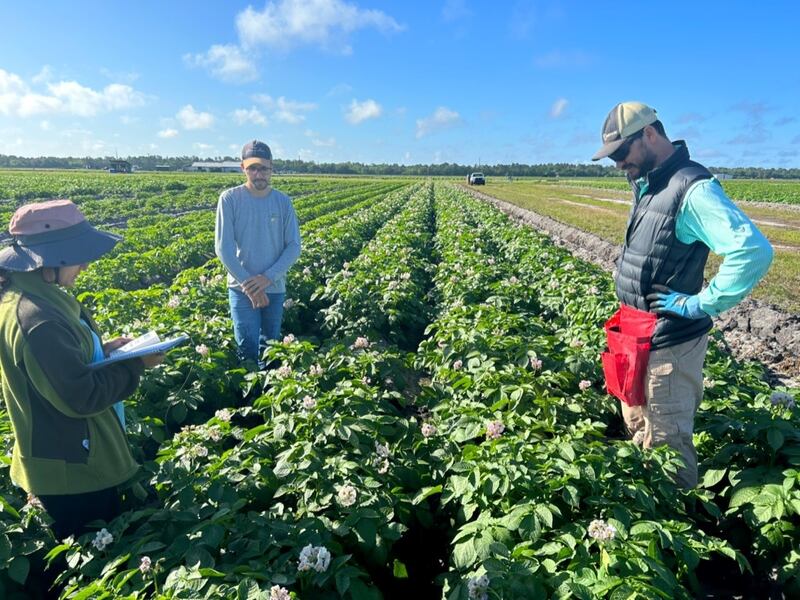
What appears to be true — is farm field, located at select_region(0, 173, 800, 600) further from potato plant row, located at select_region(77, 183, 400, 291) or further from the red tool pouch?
potato plant row, located at select_region(77, 183, 400, 291)

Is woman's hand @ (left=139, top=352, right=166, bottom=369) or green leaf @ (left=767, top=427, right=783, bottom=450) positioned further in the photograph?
green leaf @ (left=767, top=427, right=783, bottom=450)

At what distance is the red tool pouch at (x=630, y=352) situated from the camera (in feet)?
9.50

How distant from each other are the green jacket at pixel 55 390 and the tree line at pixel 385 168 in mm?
109769

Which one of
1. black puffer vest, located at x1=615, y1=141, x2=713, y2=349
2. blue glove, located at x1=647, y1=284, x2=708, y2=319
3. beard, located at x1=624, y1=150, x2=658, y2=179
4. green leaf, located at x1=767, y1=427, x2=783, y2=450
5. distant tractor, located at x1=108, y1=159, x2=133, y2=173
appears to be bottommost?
green leaf, located at x1=767, y1=427, x2=783, y2=450

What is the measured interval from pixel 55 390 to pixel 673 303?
2982 mm

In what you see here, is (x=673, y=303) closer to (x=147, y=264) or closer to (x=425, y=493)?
(x=425, y=493)

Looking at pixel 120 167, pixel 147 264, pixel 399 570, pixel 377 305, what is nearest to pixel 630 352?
pixel 399 570

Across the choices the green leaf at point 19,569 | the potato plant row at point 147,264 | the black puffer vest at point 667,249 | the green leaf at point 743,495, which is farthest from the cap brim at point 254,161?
the potato plant row at point 147,264

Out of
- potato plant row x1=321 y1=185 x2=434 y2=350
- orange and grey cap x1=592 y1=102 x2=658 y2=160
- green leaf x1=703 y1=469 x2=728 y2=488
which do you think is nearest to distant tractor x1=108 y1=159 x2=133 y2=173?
potato plant row x1=321 y1=185 x2=434 y2=350

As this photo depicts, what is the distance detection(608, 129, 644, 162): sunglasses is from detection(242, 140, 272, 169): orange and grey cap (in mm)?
2839

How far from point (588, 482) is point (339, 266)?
7.93 m

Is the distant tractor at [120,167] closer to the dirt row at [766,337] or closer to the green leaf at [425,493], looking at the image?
the dirt row at [766,337]

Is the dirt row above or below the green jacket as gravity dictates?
below

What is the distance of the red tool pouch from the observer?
9.50ft
